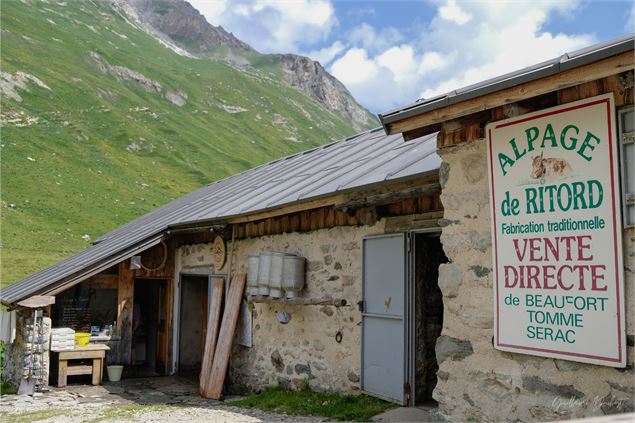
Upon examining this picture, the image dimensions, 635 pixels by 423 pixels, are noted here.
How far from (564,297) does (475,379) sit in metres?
1.03

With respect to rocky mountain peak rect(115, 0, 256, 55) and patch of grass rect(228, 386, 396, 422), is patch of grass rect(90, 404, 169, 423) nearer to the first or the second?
patch of grass rect(228, 386, 396, 422)

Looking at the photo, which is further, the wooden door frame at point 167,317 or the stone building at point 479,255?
the wooden door frame at point 167,317

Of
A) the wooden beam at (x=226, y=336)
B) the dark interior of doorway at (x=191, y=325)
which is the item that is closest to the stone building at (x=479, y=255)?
the wooden beam at (x=226, y=336)

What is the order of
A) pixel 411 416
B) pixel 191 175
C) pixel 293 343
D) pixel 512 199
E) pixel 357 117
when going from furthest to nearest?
pixel 357 117 → pixel 191 175 → pixel 293 343 → pixel 411 416 → pixel 512 199

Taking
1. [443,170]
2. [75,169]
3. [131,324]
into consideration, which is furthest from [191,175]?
[443,170]

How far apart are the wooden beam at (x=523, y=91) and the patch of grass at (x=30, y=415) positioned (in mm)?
6353

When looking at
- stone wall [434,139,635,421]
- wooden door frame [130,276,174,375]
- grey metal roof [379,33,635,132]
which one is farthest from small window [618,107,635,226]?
wooden door frame [130,276,174,375]

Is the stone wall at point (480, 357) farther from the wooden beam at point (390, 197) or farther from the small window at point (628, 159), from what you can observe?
the wooden beam at point (390, 197)

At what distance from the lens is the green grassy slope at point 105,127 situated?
33906mm

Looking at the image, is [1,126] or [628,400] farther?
[1,126]

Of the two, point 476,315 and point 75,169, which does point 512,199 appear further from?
point 75,169

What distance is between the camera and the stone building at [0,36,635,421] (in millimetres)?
3920

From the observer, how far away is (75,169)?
42.3 meters

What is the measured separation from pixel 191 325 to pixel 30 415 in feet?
17.4
